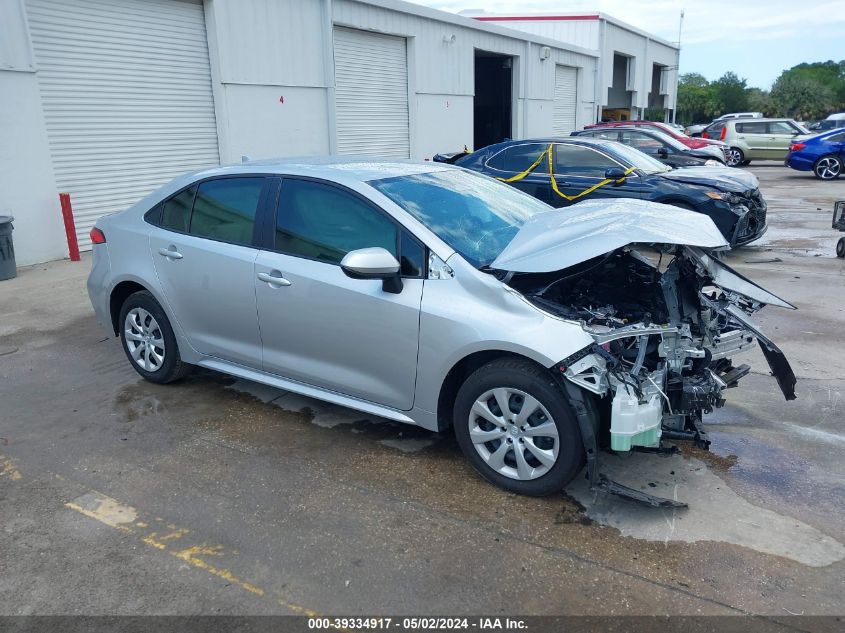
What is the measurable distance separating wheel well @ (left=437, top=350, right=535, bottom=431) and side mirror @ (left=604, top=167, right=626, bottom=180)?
643 centimetres

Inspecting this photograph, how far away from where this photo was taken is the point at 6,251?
9.03 metres

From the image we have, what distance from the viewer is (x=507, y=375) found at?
3488 millimetres

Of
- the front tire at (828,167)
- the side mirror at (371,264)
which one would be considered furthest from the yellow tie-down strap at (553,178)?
the front tire at (828,167)

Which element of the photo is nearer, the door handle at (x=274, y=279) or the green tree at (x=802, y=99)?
the door handle at (x=274, y=279)

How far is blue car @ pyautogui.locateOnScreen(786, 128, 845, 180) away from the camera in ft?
66.2

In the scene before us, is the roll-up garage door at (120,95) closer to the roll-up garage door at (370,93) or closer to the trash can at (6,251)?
the trash can at (6,251)

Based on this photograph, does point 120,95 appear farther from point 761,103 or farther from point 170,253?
point 761,103

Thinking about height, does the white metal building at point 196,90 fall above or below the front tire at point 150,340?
above

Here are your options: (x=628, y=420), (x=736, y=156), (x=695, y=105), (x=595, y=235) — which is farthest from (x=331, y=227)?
(x=695, y=105)

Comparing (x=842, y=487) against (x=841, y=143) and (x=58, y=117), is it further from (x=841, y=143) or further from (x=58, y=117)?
(x=841, y=143)

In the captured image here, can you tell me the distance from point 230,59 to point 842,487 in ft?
41.5

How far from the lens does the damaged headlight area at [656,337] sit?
334 centimetres

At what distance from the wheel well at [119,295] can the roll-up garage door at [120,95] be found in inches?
251

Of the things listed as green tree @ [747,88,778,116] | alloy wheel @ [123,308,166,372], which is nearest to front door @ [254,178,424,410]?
alloy wheel @ [123,308,166,372]
